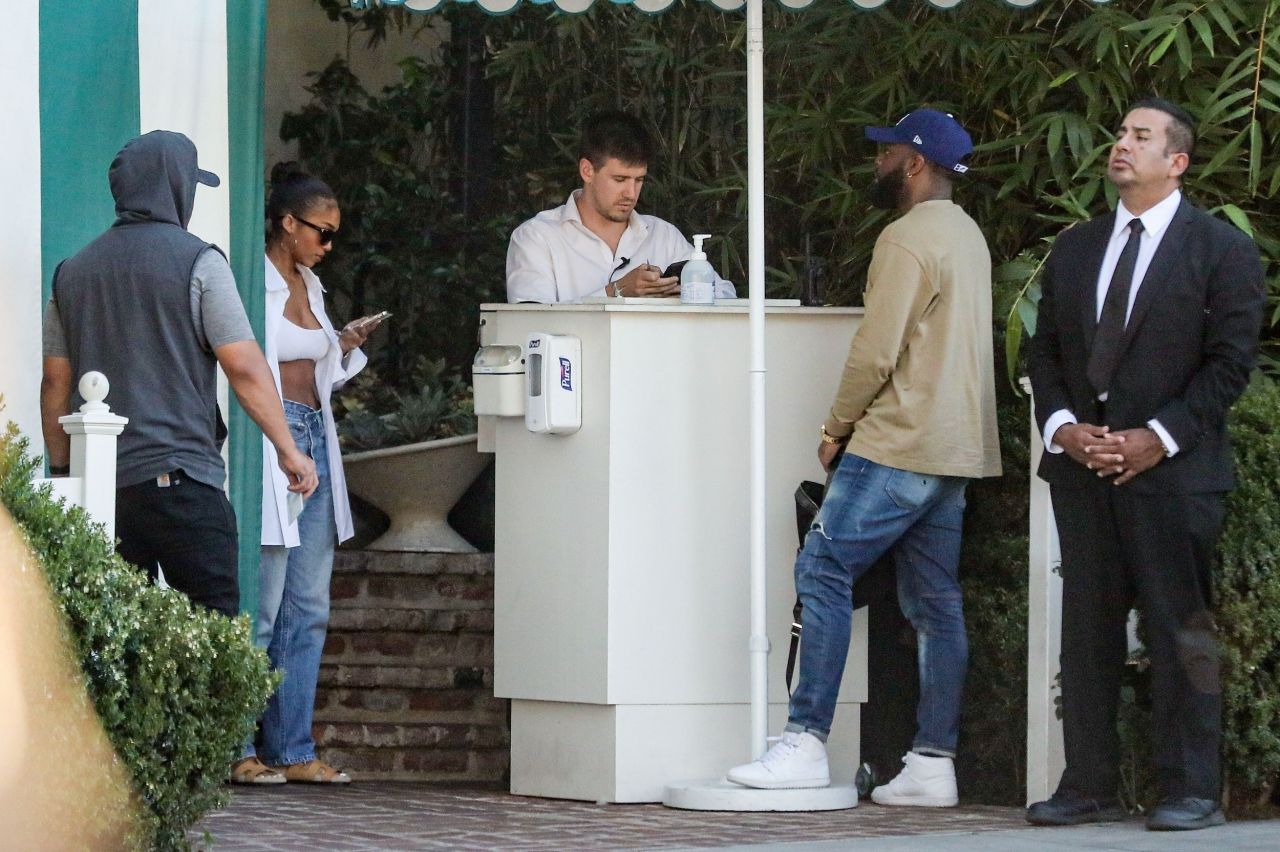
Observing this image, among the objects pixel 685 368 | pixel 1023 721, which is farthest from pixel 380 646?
pixel 1023 721

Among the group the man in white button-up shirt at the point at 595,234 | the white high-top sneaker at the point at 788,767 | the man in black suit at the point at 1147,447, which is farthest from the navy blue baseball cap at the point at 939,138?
the white high-top sneaker at the point at 788,767

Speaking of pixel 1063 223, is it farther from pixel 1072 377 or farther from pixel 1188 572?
pixel 1188 572

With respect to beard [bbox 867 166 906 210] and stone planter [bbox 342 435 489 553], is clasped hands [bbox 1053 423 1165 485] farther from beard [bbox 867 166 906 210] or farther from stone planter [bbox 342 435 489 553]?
stone planter [bbox 342 435 489 553]

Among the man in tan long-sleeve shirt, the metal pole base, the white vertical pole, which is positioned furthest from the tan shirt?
the metal pole base

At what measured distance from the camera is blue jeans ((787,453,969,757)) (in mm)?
5559

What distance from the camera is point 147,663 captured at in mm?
4023

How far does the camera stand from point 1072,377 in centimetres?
522

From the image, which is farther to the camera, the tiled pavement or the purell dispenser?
the purell dispenser

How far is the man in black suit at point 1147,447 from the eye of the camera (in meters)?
4.98

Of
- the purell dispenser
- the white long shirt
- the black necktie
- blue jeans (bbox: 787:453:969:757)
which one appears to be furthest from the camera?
the white long shirt

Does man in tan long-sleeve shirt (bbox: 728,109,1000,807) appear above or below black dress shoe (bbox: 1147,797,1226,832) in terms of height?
above

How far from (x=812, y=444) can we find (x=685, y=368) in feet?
1.41

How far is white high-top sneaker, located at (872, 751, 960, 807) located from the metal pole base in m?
0.18

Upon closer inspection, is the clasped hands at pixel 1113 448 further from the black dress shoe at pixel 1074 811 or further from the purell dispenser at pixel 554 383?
the purell dispenser at pixel 554 383
